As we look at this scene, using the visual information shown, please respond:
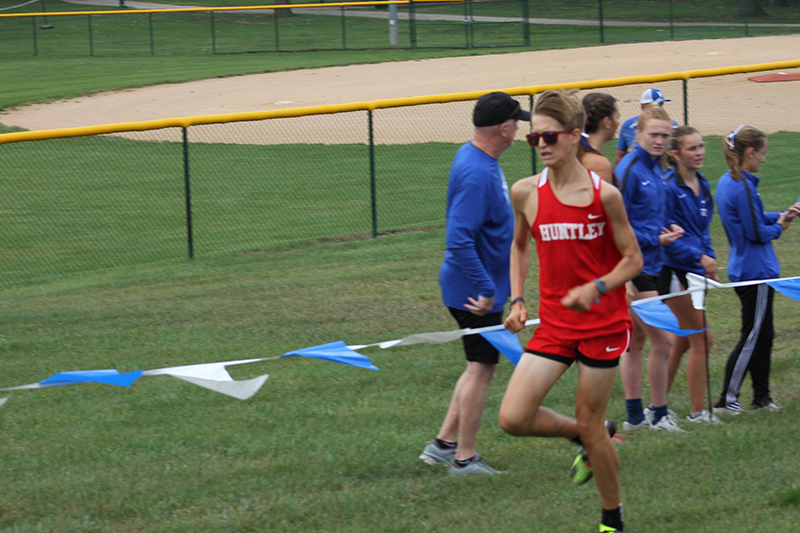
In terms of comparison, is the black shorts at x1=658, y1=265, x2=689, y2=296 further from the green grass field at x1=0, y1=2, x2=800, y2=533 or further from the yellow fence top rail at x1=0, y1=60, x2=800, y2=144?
the yellow fence top rail at x1=0, y1=60, x2=800, y2=144

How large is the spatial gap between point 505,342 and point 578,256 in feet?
2.98

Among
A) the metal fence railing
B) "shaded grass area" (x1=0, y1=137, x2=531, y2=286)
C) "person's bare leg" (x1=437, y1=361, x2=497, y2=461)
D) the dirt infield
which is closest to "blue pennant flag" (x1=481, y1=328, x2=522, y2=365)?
"person's bare leg" (x1=437, y1=361, x2=497, y2=461)

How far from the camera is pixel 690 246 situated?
5285mm

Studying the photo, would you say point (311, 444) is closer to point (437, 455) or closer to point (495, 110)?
point (437, 455)

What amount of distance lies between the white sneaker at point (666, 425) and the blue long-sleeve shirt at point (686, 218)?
2.93 ft

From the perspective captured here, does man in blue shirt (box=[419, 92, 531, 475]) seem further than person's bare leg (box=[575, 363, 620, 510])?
Yes

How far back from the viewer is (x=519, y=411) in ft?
12.7

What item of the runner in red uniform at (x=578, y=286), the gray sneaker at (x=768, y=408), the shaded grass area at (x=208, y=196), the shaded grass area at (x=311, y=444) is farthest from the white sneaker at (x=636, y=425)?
the shaded grass area at (x=208, y=196)

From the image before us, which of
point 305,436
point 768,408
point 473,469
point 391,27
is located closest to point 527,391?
point 473,469

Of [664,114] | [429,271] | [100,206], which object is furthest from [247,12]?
[664,114]

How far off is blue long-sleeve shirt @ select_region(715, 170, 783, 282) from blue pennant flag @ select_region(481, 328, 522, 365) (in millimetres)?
1651

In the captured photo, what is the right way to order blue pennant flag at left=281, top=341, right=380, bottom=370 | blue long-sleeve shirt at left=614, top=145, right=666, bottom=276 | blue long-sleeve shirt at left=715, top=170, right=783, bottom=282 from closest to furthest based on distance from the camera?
blue pennant flag at left=281, top=341, right=380, bottom=370 < blue long-sleeve shirt at left=614, top=145, right=666, bottom=276 < blue long-sleeve shirt at left=715, top=170, right=783, bottom=282

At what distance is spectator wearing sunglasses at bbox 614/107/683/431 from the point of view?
5094mm

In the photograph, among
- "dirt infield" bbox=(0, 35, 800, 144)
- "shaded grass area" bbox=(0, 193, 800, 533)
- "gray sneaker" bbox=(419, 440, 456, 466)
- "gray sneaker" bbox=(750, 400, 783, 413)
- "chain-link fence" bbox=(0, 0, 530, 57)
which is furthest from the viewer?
"chain-link fence" bbox=(0, 0, 530, 57)
